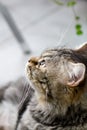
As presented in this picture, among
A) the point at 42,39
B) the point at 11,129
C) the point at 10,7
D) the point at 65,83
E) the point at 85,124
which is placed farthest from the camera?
the point at 10,7

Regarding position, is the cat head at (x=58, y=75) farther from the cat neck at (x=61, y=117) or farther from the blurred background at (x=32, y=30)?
the blurred background at (x=32, y=30)

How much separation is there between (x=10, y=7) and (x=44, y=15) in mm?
325

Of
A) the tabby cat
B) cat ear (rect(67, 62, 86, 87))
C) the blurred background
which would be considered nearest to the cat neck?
the tabby cat

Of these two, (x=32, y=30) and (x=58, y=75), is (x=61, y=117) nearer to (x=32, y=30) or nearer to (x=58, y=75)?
(x=58, y=75)

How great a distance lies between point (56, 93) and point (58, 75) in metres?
0.07

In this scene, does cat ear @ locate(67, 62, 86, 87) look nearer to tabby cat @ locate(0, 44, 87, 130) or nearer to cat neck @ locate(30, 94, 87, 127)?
tabby cat @ locate(0, 44, 87, 130)

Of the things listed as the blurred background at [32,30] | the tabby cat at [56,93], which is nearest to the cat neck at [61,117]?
the tabby cat at [56,93]

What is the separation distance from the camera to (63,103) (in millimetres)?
1263

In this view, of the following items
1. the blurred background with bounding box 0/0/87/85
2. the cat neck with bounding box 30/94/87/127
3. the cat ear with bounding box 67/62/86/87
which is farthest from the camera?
the blurred background with bounding box 0/0/87/85

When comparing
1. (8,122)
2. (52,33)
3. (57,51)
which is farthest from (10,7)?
(57,51)

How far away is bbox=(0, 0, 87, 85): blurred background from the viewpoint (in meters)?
2.23

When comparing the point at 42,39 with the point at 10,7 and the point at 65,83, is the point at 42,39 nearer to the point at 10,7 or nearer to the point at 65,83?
the point at 10,7

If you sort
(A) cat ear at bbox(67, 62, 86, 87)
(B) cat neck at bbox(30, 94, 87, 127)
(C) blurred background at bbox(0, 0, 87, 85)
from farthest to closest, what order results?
(C) blurred background at bbox(0, 0, 87, 85) → (B) cat neck at bbox(30, 94, 87, 127) → (A) cat ear at bbox(67, 62, 86, 87)

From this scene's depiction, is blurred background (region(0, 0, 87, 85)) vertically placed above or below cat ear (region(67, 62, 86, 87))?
below
